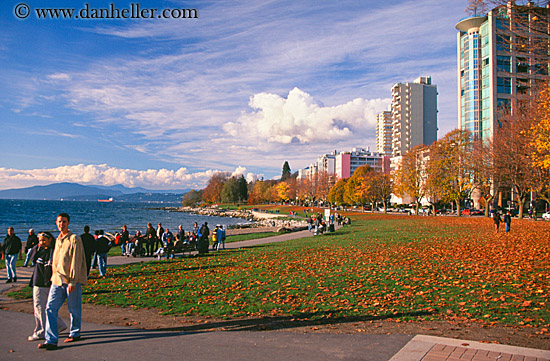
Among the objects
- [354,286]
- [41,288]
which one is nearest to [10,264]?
[41,288]

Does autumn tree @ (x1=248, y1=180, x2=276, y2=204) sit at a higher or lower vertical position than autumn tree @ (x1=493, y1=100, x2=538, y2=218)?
lower

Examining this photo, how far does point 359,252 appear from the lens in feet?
64.6

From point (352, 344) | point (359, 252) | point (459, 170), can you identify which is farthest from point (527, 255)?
point (459, 170)

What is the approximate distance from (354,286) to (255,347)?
5.43 metres

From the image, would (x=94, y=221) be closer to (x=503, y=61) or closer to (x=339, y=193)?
(x=339, y=193)

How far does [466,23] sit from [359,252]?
8268cm

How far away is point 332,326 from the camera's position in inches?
317

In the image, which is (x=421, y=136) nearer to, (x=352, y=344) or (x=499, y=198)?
(x=499, y=198)

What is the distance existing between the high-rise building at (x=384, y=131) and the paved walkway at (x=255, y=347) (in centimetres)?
17542

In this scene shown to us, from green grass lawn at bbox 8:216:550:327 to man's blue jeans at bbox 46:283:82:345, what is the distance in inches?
102

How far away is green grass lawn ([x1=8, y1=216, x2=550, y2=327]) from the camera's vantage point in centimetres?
899

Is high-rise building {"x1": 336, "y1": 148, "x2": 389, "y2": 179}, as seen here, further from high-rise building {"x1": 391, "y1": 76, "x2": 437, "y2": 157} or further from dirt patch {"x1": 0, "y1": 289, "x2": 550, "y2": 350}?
dirt patch {"x1": 0, "y1": 289, "x2": 550, "y2": 350}

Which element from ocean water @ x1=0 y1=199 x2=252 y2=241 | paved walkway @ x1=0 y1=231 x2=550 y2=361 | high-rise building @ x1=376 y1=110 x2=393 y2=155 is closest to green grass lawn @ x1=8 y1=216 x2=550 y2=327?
paved walkway @ x1=0 y1=231 x2=550 y2=361

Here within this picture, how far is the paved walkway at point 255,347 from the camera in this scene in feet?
20.3
